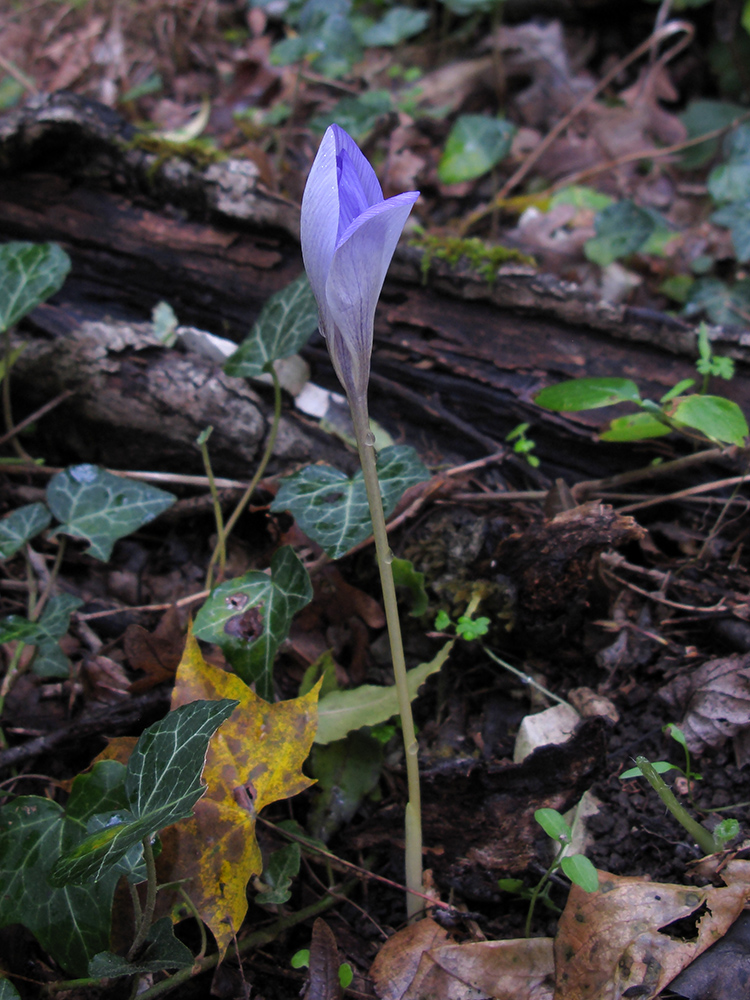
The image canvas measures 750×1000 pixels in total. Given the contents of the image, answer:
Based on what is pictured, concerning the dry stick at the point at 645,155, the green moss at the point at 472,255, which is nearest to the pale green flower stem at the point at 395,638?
the green moss at the point at 472,255

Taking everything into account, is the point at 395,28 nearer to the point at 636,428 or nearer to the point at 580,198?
the point at 580,198

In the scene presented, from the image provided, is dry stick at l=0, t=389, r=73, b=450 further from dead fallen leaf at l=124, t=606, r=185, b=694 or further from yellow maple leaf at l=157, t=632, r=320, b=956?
yellow maple leaf at l=157, t=632, r=320, b=956

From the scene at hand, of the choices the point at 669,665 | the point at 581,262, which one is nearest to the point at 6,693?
the point at 669,665

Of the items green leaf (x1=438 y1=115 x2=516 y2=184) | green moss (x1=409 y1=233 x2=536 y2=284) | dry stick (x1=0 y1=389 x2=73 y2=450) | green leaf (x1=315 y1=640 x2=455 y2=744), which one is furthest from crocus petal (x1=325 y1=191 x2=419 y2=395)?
green leaf (x1=438 y1=115 x2=516 y2=184)

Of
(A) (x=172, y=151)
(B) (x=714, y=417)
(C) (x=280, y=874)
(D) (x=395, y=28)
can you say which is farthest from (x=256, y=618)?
(D) (x=395, y=28)

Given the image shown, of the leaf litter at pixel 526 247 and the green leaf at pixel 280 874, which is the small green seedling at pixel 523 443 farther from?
the green leaf at pixel 280 874

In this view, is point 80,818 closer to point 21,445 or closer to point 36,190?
point 21,445
